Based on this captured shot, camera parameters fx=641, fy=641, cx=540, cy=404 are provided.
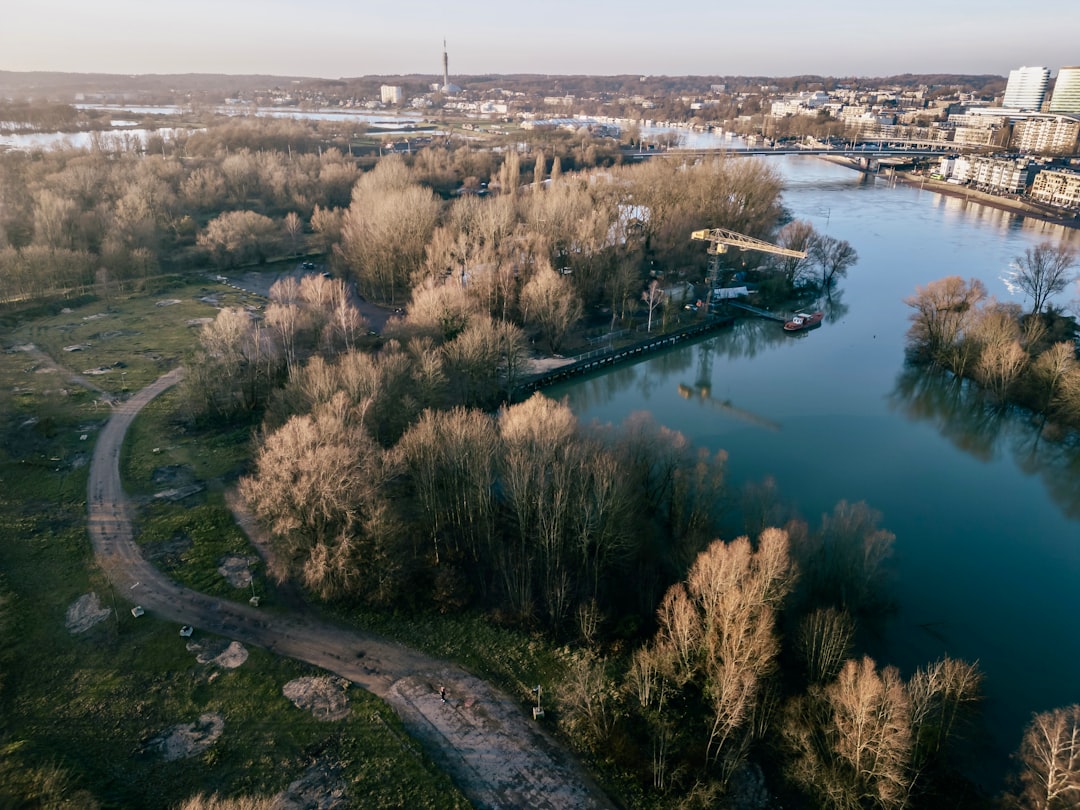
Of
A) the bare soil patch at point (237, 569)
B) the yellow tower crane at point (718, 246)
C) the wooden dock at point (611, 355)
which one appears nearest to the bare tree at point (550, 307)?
the wooden dock at point (611, 355)

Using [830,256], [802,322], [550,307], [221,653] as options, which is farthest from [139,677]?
[830,256]

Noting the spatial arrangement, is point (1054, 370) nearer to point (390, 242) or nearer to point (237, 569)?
point (237, 569)

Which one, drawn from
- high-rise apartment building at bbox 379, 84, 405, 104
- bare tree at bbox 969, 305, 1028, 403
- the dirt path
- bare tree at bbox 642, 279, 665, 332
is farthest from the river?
high-rise apartment building at bbox 379, 84, 405, 104

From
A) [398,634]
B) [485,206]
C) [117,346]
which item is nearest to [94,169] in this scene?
[117,346]

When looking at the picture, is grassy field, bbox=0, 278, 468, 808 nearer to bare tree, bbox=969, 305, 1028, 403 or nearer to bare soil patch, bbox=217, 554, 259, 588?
bare soil patch, bbox=217, 554, 259, 588

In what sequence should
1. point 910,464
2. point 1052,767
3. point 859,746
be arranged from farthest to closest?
1. point 910,464
2. point 859,746
3. point 1052,767

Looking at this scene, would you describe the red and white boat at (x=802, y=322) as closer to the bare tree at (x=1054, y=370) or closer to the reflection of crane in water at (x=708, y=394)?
the reflection of crane in water at (x=708, y=394)

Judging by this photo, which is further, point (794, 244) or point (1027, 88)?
point (1027, 88)
